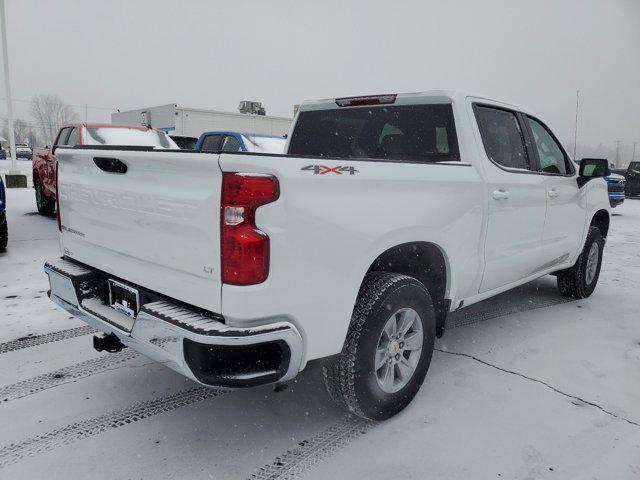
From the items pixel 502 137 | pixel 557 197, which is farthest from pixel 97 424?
pixel 557 197

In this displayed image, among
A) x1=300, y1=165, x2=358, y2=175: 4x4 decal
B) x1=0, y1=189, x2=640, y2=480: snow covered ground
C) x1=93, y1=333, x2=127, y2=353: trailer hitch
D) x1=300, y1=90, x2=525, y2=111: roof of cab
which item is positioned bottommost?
x1=0, y1=189, x2=640, y2=480: snow covered ground

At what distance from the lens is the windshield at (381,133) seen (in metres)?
3.47

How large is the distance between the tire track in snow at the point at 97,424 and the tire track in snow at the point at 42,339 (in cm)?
136

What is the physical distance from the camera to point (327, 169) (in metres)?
2.23

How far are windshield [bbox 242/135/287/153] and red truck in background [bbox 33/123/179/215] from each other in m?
1.51

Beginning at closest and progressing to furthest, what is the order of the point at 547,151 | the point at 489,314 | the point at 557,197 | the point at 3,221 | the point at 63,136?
the point at 557,197, the point at 547,151, the point at 489,314, the point at 3,221, the point at 63,136

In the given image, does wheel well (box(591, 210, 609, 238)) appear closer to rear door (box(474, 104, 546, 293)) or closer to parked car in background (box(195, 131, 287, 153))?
rear door (box(474, 104, 546, 293))

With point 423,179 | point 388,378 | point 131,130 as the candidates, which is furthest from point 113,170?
point 131,130

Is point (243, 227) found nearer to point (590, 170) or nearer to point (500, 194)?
point (500, 194)

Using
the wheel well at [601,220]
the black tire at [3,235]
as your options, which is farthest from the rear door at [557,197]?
the black tire at [3,235]

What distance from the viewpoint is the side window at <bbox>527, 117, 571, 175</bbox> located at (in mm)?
4242

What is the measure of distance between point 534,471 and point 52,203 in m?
10.5

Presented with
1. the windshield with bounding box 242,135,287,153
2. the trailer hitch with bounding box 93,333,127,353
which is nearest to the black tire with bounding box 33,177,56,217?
the windshield with bounding box 242,135,287,153

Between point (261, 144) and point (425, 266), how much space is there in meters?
7.79
